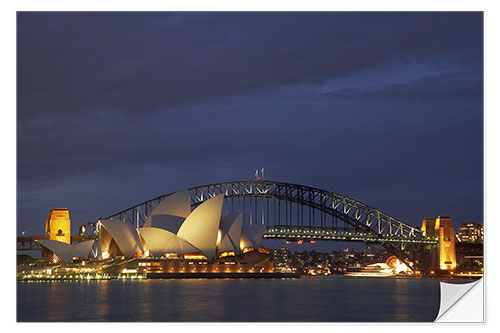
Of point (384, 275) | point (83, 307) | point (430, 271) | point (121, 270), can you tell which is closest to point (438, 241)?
point (430, 271)

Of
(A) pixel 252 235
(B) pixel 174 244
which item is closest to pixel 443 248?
(A) pixel 252 235

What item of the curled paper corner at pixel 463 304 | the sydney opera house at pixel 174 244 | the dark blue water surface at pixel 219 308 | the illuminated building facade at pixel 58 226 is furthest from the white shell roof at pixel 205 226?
the curled paper corner at pixel 463 304

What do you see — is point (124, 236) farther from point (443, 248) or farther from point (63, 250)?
point (443, 248)

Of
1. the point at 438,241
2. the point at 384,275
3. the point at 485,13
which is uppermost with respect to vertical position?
the point at 485,13

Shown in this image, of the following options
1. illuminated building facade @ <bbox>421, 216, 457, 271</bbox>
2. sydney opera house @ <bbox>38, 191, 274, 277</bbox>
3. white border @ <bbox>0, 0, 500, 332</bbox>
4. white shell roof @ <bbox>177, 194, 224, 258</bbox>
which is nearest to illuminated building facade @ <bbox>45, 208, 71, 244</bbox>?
sydney opera house @ <bbox>38, 191, 274, 277</bbox>

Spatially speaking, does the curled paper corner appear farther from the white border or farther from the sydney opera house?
the sydney opera house
